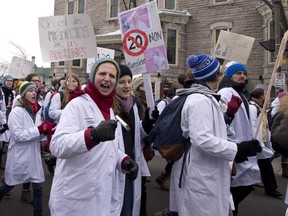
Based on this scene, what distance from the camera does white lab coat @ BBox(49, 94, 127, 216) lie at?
2.41 metres

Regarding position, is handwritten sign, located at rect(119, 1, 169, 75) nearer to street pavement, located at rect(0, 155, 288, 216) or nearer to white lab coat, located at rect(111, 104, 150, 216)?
white lab coat, located at rect(111, 104, 150, 216)

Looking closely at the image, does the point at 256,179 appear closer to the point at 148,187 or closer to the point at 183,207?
the point at 183,207

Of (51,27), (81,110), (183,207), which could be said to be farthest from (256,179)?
(51,27)

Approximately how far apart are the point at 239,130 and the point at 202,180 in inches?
54.3

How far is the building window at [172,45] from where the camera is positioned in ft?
70.4

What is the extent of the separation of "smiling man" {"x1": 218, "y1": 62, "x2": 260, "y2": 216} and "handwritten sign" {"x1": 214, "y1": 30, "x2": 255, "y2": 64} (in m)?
0.36

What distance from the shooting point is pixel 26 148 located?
4688 millimetres

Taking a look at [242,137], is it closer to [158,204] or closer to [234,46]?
[234,46]

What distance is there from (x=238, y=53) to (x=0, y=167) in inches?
233

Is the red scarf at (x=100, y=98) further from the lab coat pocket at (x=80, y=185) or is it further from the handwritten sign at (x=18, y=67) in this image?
the handwritten sign at (x=18, y=67)

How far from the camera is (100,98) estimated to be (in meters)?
2.69

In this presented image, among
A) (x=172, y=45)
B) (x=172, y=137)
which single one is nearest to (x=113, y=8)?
(x=172, y=45)

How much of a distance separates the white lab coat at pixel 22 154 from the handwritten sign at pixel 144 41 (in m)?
1.66

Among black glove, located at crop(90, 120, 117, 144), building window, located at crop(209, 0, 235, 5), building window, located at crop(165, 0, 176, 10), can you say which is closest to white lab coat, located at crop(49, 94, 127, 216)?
black glove, located at crop(90, 120, 117, 144)
